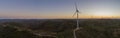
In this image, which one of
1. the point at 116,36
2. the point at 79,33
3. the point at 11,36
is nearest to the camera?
the point at 11,36

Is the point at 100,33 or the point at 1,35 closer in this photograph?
the point at 1,35

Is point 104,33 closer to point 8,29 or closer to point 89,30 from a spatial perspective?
point 89,30

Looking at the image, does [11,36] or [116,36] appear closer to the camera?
[11,36]

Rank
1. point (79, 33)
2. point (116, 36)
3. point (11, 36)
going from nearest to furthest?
point (11, 36) < point (79, 33) < point (116, 36)

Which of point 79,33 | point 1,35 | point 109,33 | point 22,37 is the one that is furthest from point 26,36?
point 109,33

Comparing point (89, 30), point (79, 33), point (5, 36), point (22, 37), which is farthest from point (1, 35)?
point (89, 30)

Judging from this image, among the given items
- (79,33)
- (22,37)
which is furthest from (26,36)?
(79,33)

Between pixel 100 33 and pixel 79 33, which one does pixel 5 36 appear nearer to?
pixel 79 33
